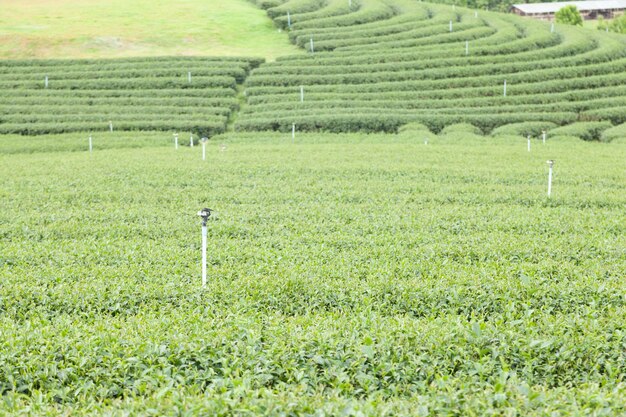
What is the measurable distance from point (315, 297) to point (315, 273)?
1.06 m

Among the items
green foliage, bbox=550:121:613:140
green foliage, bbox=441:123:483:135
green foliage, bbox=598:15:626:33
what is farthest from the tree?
green foliage, bbox=441:123:483:135

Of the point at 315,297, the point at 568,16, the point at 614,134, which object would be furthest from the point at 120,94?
the point at 568,16

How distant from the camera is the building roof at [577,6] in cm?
9550

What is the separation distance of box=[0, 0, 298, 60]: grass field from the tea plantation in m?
20.3

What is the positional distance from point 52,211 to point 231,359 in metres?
10.3

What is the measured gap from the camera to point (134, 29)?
60656 millimetres

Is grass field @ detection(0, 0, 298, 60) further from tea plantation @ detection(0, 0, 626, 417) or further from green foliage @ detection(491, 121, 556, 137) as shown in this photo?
green foliage @ detection(491, 121, 556, 137)

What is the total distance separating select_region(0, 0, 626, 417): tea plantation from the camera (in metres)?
6.95

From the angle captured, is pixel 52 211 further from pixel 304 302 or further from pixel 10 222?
pixel 304 302

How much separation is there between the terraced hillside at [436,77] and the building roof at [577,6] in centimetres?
4032

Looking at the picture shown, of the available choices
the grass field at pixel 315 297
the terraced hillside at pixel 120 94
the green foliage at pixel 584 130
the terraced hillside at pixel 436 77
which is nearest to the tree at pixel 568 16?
the terraced hillside at pixel 436 77

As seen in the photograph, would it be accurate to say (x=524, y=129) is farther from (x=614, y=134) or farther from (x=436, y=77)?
(x=436, y=77)

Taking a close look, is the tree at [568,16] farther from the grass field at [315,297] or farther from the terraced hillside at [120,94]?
the grass field at [315,297]

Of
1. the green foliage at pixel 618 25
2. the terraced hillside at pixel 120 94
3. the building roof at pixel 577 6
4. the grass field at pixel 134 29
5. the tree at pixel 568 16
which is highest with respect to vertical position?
the building roof at pixel 577 6
